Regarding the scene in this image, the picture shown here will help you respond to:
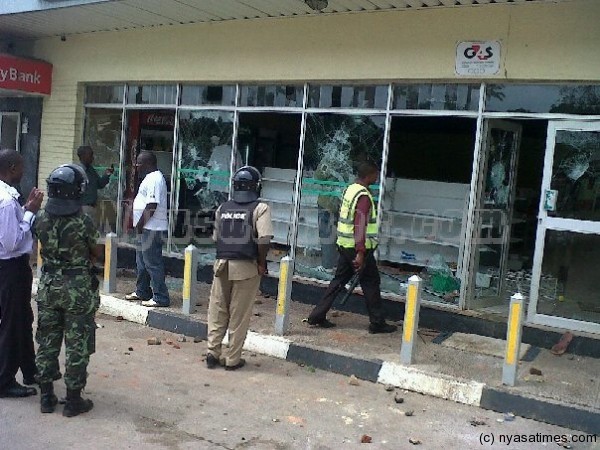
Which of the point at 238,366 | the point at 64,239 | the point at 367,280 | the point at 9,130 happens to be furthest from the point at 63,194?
the point at 9,130

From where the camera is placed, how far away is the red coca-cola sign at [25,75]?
1043cm

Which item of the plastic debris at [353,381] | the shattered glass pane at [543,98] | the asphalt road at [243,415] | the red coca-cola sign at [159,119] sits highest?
the shattered glass pane at [543,98]

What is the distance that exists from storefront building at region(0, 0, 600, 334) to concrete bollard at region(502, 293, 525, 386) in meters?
1.59

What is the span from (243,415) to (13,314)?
1933 millimetres

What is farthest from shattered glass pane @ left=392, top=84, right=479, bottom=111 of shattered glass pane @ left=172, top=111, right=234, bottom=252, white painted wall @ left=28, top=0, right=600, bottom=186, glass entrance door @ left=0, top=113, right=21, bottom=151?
glass entrance door @ left=0, top=113, right=21, bottom=151

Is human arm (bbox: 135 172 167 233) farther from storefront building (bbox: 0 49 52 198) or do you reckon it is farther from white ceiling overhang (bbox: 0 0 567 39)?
storefront building (bbox: 0 49 52 198)

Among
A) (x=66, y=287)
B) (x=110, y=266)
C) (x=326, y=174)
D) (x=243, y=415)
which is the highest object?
(x=326, y=174)

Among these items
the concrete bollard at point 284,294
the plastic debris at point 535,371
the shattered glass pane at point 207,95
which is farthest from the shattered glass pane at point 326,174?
the plastic debris at point 535,371

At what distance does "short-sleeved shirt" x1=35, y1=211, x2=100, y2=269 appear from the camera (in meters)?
4.50

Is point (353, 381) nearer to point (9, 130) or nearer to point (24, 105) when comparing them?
point (24, 105)

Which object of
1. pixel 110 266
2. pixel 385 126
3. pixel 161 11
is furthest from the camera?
pixel 161 11

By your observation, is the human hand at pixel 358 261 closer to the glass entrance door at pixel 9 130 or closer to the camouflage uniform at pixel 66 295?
the camouflage uniform at pixel 66 295

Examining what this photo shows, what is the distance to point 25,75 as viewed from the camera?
10.8 m

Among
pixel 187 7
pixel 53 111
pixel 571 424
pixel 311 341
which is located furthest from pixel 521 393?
pixel 53 111
